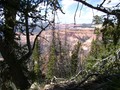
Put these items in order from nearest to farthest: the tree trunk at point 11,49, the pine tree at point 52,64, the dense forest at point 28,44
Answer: the dense forest at point 28,44
the tree trunk at point 11,49
the pine tree at point 52,64

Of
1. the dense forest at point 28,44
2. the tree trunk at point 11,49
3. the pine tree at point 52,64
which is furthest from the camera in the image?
the pine tree at point 52,64

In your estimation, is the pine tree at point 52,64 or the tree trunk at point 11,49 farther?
the pine tree at point 52,64

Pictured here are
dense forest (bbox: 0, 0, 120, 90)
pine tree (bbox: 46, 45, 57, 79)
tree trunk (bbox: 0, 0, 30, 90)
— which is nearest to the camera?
dense forest (bbox: 0, 0, 120, 90)

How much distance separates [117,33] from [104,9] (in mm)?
1937

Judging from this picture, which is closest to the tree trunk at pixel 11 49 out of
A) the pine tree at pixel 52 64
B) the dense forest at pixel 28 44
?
the dense forest at pixel 28 44

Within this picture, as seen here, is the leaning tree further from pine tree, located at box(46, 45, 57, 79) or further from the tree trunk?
pine tree, located at box(46, 45, 57, 79)

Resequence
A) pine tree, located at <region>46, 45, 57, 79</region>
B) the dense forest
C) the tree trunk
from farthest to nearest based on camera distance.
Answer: pine tree, located at <region>46, 45, 57, 79</region> < the tree trunk < the dense forest

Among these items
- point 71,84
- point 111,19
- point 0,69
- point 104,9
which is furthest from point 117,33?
point 0,69

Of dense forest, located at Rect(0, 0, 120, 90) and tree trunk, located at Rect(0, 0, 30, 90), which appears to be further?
tree trunk, located at Rect(0, 0, 30, 90)

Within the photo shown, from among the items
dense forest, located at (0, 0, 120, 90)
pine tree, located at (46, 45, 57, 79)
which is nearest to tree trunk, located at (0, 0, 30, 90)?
dense forest, located at (0, 0, 120, 90)

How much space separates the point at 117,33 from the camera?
7898 millimetres


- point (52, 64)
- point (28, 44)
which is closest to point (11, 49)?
point (28, 44)

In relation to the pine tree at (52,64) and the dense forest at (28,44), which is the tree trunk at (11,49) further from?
the pine tree at (52,64)

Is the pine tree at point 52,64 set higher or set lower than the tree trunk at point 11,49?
lower
